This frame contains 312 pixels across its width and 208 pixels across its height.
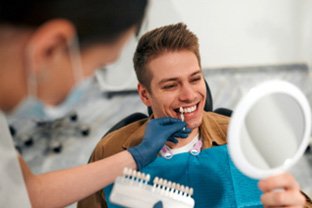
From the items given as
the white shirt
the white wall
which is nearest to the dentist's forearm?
the white shirt

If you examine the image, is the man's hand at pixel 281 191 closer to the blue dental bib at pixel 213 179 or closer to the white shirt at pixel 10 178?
the blue dental bib at pixel 213 179

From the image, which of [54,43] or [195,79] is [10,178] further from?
[195,79]

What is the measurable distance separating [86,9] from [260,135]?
21.0 inches

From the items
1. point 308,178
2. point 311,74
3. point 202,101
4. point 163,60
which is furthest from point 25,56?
point 308,178

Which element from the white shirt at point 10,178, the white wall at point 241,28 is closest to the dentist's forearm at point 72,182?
the white shirt at point 10,178

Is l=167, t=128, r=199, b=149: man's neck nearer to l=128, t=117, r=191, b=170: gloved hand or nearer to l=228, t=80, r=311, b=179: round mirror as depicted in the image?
l=128, t=117, r=191, b=170: gloved hand

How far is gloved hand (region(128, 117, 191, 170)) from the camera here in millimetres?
940

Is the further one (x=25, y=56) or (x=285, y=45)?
(x=285, y=45)

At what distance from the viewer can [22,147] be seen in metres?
0.99

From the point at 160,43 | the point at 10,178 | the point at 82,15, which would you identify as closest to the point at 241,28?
the point at 160,43

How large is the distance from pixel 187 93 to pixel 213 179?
278mm

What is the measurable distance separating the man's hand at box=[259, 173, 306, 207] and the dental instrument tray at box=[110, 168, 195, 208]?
0.69 ft

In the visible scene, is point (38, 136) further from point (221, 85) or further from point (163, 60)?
point (221, 85)

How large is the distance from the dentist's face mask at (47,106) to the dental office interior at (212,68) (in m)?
0.08
